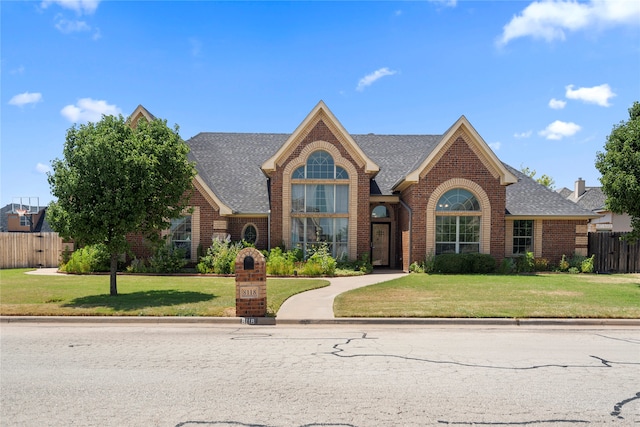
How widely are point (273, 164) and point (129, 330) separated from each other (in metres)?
12.5

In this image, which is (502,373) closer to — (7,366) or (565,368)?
(565,368)

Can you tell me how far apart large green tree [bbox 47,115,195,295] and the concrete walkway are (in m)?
5.07

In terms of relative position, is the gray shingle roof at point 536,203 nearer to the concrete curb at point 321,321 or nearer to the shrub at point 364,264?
the shrub at point 364,264

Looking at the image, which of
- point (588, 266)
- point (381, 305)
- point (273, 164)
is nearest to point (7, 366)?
point (381, 305)

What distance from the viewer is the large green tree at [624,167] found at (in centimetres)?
1546

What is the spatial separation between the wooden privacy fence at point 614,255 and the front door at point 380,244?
32.8ft

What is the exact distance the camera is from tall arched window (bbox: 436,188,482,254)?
20.3m

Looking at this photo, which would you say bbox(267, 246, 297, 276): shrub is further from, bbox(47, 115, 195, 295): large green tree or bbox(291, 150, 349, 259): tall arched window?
bbox(47, 115, 195, 295): large green tree

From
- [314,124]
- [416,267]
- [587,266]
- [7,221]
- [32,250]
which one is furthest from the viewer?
[7,221]

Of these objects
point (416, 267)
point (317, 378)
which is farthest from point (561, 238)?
point (317, 378)

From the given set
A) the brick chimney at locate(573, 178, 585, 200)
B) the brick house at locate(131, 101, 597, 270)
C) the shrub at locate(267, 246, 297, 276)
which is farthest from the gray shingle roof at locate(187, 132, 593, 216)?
the brick chimney at locate(573, 178, 585, 200)

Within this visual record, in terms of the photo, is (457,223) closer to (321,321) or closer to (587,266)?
(587,266)

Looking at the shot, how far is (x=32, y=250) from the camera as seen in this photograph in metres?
24.0

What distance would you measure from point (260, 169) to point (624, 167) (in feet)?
53.7
